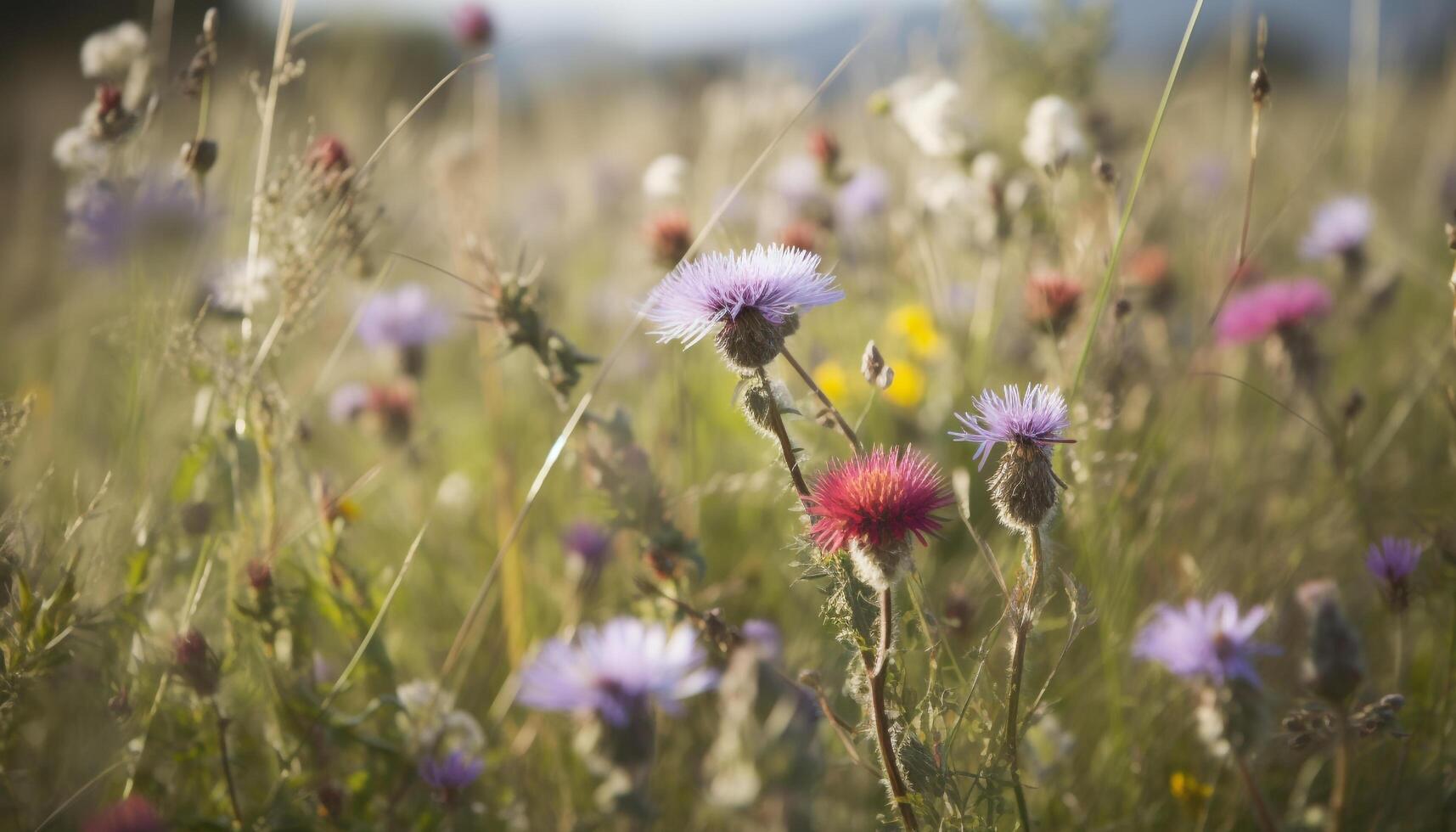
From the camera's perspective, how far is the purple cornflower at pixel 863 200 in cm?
246

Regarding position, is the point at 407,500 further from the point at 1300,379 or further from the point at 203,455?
the point at 1300,379

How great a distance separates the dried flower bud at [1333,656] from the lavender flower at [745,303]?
0.67 metres

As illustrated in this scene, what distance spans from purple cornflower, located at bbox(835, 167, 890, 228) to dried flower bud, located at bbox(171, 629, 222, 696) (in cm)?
181

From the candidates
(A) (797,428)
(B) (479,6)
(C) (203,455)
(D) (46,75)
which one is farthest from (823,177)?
(D) (46,75)

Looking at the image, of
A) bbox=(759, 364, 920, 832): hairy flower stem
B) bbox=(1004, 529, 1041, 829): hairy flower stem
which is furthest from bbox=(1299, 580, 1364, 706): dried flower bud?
bbox=(759, 364, 920, 832): hairy flower stem

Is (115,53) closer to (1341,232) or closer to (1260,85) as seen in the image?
(1260,85)

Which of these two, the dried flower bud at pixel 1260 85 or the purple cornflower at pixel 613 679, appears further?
the dried flower bud at pixel 1260 85

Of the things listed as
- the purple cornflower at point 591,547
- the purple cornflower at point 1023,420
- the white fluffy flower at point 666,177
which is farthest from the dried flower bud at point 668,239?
the purple cornflower at point 1023,420

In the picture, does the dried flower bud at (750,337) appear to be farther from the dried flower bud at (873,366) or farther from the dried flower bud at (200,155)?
the dried flower bud at (200,155)

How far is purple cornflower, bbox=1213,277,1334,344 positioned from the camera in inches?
67.7

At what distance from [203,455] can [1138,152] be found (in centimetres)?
265

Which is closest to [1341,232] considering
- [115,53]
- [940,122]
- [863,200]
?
[940,122]

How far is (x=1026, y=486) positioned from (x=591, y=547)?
2.81ft

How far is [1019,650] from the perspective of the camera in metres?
0.86
